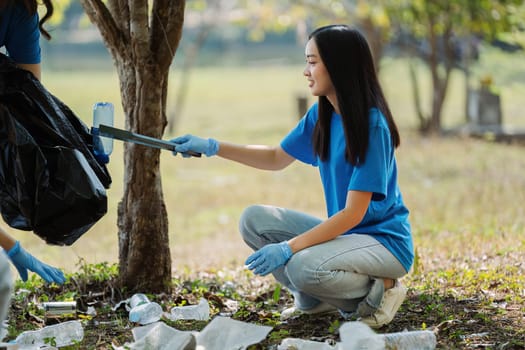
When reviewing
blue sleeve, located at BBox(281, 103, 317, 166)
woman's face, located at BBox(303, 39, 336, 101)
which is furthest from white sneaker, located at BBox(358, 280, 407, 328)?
woman's face, located at BBox(303, 39, 336, 101)

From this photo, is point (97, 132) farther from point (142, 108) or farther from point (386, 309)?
point (386, 309)

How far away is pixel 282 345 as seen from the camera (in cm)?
307

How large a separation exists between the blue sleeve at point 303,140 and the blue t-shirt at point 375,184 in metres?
0.15

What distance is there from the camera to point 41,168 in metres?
3.14

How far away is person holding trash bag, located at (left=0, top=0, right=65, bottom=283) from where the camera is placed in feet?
10.9

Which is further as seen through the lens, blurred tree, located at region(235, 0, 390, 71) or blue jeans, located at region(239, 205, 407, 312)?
→ blurred tree, located at region(235, 0, 390, 71)

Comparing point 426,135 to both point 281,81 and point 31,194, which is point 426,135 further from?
point 281,81


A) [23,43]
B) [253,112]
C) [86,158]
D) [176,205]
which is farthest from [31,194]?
[253,112]

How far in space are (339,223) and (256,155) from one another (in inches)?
24.8

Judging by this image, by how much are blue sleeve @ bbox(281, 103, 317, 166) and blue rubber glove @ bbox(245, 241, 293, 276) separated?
49 centimetres

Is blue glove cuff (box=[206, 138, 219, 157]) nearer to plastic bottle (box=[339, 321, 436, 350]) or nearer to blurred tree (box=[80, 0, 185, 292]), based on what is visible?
blurred tree (box=[80, 0, 185, 292])

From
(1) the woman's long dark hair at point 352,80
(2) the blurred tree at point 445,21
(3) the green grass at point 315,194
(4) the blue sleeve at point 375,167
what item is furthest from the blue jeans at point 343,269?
(2) the blurred tree at point 445,21

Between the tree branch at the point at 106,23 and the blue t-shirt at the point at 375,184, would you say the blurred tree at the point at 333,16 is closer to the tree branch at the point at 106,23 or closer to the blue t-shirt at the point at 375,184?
the tree branch at the point at 106,23

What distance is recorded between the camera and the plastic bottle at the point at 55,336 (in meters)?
3.21
